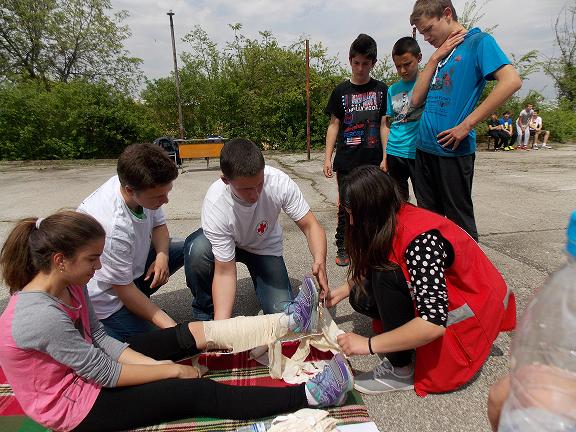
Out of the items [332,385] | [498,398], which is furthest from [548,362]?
[332,385]

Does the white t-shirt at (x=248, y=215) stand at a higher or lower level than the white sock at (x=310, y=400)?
higher

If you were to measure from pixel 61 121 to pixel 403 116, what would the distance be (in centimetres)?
1184

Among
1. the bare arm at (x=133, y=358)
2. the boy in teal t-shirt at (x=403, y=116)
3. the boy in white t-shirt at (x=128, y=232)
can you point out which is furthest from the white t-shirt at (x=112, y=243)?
the boy in teal t-shirt at (x=403, y=116)

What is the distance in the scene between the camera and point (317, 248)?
2.31m

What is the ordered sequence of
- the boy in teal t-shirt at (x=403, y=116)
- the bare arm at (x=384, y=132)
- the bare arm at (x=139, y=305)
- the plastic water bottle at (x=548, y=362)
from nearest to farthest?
the plastic water bottle at (x=548, y=362)
the bare arm at (x=139, y=305)
the boy in teal t-shirt at (x=403, y=116)
the bare arm at (x=384, y=132)

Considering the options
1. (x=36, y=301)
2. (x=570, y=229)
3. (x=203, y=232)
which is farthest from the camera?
(x=203, y=232)

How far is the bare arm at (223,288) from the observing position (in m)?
2.22

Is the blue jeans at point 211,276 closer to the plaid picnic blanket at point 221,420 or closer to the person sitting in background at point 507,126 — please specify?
the plaid picnic blanket at point 221,420

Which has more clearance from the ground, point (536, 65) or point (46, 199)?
point (536, 65)

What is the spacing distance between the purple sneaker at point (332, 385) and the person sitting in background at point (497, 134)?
40.7 feet

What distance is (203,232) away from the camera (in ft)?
7.98

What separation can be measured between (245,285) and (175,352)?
118 centimetres

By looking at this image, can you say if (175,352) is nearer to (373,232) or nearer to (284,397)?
(284,397)

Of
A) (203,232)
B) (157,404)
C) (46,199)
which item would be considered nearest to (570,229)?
(157,404)
